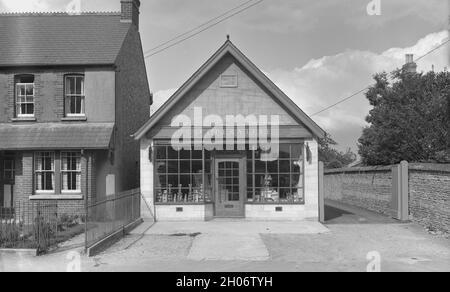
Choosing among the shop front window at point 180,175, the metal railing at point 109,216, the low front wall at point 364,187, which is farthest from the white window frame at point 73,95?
the low front wall at point 364,187

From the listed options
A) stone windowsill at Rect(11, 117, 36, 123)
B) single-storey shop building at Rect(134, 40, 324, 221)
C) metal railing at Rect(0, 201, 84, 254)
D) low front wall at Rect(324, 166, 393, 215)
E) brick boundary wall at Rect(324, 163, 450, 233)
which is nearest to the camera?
metal railing at Rect(0, 201, 84, 254)

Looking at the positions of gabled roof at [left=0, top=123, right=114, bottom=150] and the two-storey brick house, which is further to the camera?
the two-storey brick house

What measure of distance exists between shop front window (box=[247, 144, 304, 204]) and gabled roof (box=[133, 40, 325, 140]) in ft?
4.12

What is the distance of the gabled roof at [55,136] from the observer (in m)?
20.1

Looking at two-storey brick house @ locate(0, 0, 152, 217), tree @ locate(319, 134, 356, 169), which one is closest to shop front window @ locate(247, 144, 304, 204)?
two-storey brick house @ locate(0, 0, 152, 217)

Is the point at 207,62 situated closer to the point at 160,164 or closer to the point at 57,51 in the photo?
the point at 160,164

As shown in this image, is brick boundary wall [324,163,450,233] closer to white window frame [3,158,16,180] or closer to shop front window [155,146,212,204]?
shop front window [155,146,212,204]

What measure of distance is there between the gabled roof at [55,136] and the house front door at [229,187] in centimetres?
440

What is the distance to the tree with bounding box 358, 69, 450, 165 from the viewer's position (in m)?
20.6

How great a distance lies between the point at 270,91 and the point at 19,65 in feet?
32.0

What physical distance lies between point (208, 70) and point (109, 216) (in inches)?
305

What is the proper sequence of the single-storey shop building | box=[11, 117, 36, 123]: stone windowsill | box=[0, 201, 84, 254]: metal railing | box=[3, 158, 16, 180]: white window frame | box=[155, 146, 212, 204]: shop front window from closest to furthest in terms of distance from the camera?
box=[0, 201, 84, 254]: metal railing
the single-storey shop building
box=[155, 146, 212, 204]: shop front window
box=[11, 117, 36, 123]: stone windowsill
box=[3, 158, 16, 180]: white window frame
